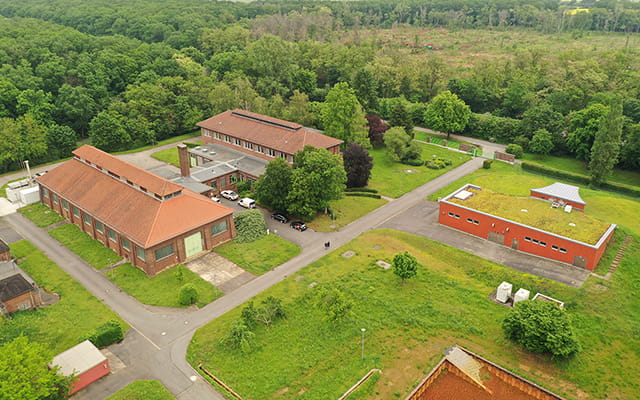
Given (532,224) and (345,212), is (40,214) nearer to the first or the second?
(345,212)

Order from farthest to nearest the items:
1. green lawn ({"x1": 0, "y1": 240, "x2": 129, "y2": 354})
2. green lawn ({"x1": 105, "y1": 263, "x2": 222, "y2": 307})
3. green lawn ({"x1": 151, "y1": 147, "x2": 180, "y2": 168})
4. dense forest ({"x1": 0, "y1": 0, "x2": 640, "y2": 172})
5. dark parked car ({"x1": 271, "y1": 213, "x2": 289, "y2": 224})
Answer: dense forest ({"x1": 0, "y1": 0, "x2": 640, "y2": 172}) → green lawn ({"x1": 151, "y1": 147, "x2": 180, "y2": 168}) → dark parked car ({"x1": 271, "y1": 213, "x2": 289, "y2": 224}) → green lawn ({"x1": 105, "y1": 263, "x2": 222, "y2": 307}) → green lawn ({"x1": 0, "y1": 240, "x2": 129, "y2": 354})

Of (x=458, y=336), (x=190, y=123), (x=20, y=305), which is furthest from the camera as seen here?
(x=190, y=123)

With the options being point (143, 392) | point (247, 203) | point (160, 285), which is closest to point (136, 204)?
point (160, 285)

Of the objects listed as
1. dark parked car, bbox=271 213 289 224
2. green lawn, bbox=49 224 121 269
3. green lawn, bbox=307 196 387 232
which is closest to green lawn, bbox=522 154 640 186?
green lawn, bbox=307 196 387 232

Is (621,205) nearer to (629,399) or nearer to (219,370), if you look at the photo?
(629,399)

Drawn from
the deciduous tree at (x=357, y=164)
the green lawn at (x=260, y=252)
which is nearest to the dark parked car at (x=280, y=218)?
the green lawn at (x=260, y=252)

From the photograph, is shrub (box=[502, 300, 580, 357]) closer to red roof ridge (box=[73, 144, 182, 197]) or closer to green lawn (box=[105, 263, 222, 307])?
green lawn (box=[105, 263, 222, 307])

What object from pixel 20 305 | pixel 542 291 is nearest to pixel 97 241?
pixel 20 305

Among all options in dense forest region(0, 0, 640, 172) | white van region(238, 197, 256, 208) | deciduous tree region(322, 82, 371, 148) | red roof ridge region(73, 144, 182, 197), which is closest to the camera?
red roof ridge region(73, 144, 182, 197)
